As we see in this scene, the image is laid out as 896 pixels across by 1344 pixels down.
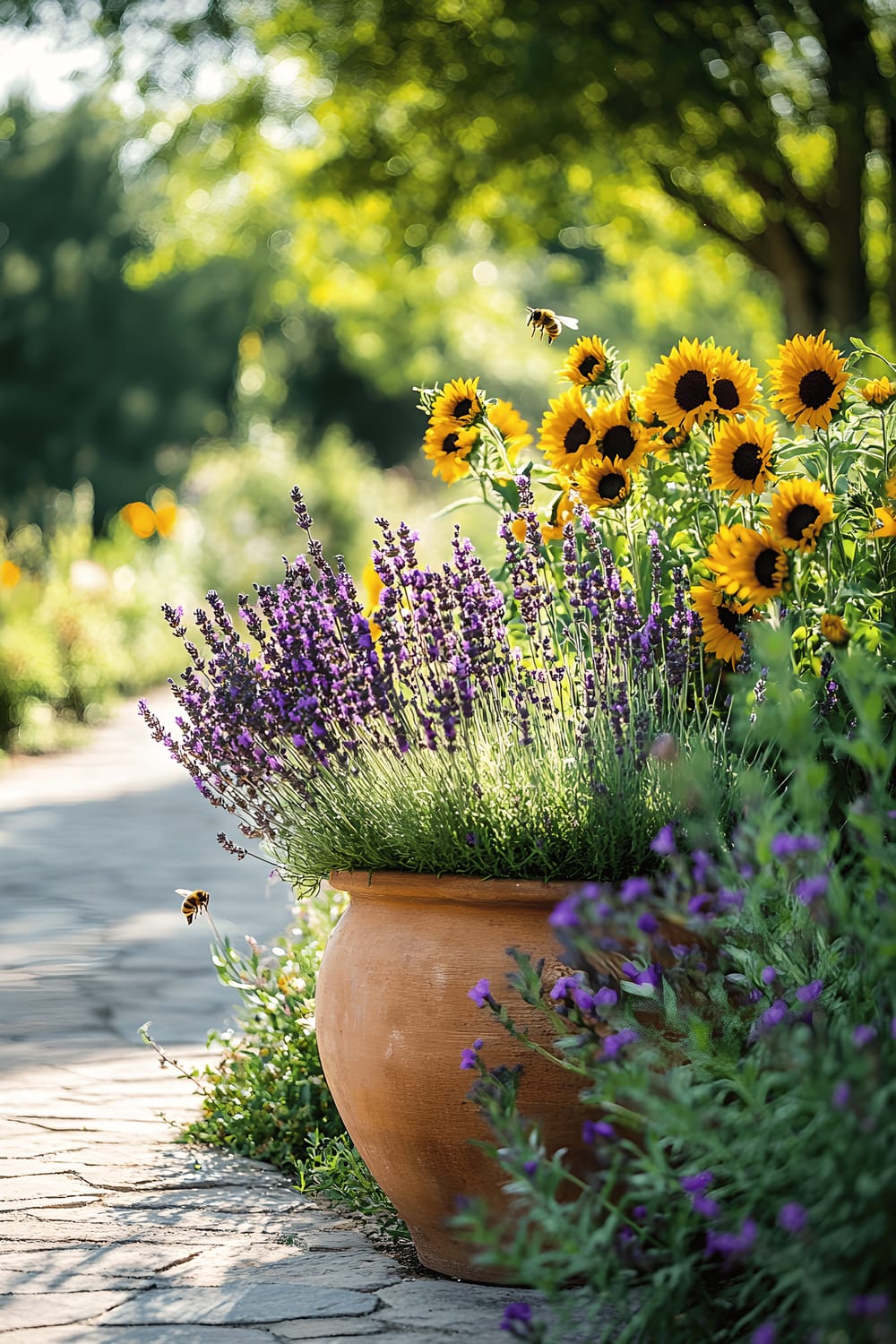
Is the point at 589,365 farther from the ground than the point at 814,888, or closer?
farther from the ground

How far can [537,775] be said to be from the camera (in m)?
2.44

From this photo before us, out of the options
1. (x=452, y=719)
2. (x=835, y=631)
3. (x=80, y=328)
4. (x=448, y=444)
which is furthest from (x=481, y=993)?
(x=80, y=328)

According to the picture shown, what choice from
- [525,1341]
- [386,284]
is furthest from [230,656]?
[386,284]

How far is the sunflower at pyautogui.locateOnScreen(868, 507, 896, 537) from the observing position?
250 cm

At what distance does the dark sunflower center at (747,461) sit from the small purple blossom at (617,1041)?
3.55 ft

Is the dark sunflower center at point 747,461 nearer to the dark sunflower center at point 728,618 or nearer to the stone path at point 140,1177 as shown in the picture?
the dark sunflower center at point 728,618

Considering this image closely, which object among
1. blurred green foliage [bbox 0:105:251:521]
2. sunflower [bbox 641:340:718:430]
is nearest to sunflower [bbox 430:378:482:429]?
sunflower [bbox 641:340:718:430]

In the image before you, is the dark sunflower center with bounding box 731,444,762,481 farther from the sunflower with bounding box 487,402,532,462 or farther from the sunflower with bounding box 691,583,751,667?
the sunflower with bounding box 487,402,532,462

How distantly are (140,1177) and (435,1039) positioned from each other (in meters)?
1.03

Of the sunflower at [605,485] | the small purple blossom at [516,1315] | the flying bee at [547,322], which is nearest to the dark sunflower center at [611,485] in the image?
the sunflower at [605,485]

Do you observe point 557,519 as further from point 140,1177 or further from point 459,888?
point 140,1177

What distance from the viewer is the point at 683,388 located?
9.01 feet

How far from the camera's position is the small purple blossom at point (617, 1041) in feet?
5.96

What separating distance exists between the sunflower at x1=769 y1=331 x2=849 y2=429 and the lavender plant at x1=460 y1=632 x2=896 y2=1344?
695mm
